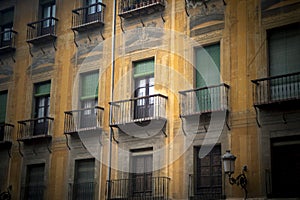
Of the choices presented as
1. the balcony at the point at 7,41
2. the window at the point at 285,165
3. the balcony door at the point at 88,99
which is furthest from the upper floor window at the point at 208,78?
the balcony at the point at 7,41

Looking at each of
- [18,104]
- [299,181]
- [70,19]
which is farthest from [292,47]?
[18,104]

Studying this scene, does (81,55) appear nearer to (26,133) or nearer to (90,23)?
(90,23)

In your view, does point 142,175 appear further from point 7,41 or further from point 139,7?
point 7,41

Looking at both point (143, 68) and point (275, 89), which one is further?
point (143, 68)

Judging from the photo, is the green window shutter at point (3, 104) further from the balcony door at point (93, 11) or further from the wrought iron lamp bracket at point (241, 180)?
the wrought iron lamp bracket at point (241, 180)

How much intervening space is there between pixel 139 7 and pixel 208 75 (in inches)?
159

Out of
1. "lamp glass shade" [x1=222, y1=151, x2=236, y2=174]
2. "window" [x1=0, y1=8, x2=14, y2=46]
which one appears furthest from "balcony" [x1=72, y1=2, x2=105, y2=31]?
"lamp glass shade" [x1=222, y1=151, x2=236, y2=174]

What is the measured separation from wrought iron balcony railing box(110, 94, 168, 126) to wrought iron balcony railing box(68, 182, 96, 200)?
2517 millimetres

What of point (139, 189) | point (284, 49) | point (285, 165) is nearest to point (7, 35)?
point (139, 189)

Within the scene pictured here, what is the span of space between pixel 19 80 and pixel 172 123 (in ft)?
27.4

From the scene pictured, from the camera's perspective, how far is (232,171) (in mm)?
18438

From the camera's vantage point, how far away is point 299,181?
18.0 m

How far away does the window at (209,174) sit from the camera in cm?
1952

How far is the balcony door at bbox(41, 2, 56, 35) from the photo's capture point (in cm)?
2575
